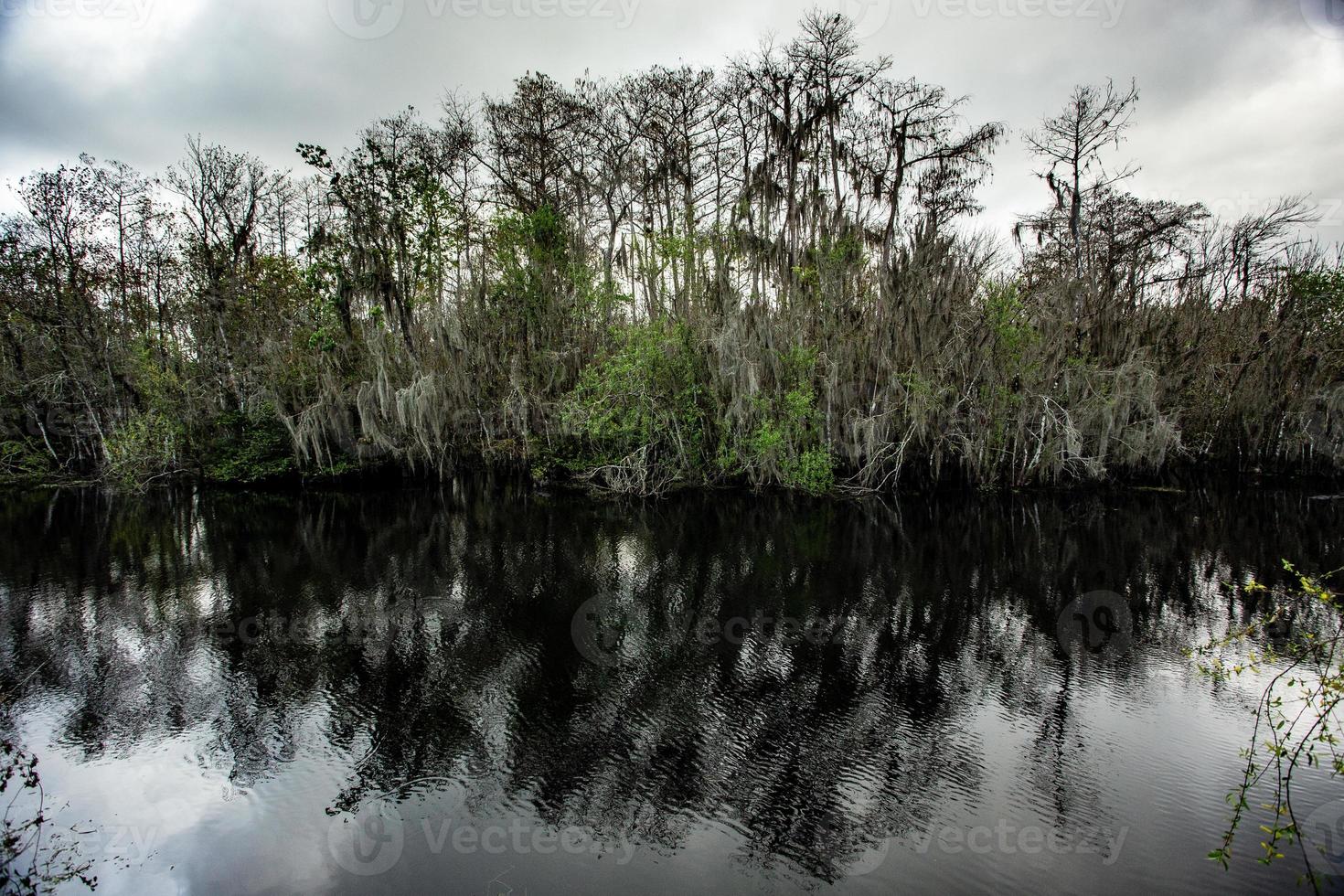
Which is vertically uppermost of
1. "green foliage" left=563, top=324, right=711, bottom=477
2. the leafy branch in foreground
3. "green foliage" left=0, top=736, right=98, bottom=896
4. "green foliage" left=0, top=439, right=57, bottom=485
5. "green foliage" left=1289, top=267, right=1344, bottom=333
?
"green foliage" left=1289, top=267, right=1344, bottom=333

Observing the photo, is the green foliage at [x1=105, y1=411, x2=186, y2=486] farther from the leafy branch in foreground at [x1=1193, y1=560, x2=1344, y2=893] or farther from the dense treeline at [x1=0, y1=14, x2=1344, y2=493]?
the leafy branch in foreground at [x1=1193, y1=560, x2=1344, y2=893]

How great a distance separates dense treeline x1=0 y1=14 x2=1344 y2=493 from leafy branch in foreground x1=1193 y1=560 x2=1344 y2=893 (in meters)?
8.58

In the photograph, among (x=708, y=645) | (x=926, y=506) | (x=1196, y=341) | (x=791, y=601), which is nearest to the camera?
(x=708, y=645)

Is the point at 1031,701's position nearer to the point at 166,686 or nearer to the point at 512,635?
the point at 512,635

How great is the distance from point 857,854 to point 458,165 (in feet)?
81.1

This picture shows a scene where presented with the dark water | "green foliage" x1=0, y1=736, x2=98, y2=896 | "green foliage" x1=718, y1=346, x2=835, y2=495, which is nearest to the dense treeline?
"green foliage" x1=718, y1=346, x2=835, y2=495

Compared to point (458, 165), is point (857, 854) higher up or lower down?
lower down

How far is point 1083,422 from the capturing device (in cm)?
1666

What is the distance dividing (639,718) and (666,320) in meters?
14.1

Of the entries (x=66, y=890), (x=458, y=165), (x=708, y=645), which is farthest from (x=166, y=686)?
(x=458, y=165)

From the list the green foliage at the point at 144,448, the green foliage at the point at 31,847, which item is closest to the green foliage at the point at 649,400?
the green foliage at the point at 144,448

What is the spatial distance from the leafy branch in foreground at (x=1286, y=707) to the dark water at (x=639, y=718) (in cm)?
21

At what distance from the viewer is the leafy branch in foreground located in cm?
367

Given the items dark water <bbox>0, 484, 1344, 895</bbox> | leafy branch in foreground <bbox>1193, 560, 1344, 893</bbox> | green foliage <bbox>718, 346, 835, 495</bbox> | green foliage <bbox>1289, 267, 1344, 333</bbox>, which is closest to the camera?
leafy branch in foreground <bbox>1193, 560, 1344, 893</bbox>
